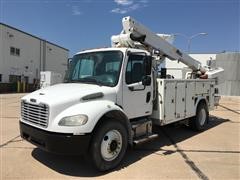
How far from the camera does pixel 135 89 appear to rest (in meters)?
6.30

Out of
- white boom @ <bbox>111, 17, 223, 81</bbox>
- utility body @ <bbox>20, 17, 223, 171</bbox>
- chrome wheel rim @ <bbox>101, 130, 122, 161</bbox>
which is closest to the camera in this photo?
utility body @ <bbox>20, 17, 223, 171</bbox>

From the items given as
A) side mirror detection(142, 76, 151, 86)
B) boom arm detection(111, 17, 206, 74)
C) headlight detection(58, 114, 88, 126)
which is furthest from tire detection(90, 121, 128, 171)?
boom arm detection(111, 17, 206, 74)

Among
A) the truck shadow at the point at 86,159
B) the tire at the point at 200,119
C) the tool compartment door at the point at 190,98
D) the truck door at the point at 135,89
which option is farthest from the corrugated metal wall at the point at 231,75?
the truck door at the point at 135,89

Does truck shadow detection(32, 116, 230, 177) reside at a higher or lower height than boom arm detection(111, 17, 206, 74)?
lower

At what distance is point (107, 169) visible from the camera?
5449 millimetres

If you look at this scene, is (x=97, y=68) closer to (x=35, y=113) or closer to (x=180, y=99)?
(x=35, y=113)

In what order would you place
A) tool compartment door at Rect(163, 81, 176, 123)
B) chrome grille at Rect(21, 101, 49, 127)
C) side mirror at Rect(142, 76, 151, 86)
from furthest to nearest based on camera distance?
tool compartment door at Rect(163, 81, 176, 123)
side mirror at Rect(142, 76, 151, 86)
chrome grille at Rect(21, 101, 49, 127)

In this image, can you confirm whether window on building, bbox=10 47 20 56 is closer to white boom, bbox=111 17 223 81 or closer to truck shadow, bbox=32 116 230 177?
white boom, bbox=111 17 223 81

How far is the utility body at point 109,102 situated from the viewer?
5.02 meters

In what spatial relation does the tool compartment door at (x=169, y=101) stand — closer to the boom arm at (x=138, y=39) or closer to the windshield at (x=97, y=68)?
the boom arm at (x=138, y=39)

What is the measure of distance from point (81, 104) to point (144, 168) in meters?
1.84

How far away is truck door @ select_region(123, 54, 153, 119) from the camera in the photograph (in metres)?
6.11

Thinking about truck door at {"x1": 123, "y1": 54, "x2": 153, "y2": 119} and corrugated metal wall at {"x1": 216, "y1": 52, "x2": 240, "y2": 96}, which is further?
corrugated metal wall at {"x1": 216, "y1": 52, "x2": 240, "y2": 96}

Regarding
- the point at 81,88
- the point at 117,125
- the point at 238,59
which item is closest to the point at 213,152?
the point at 117,125
